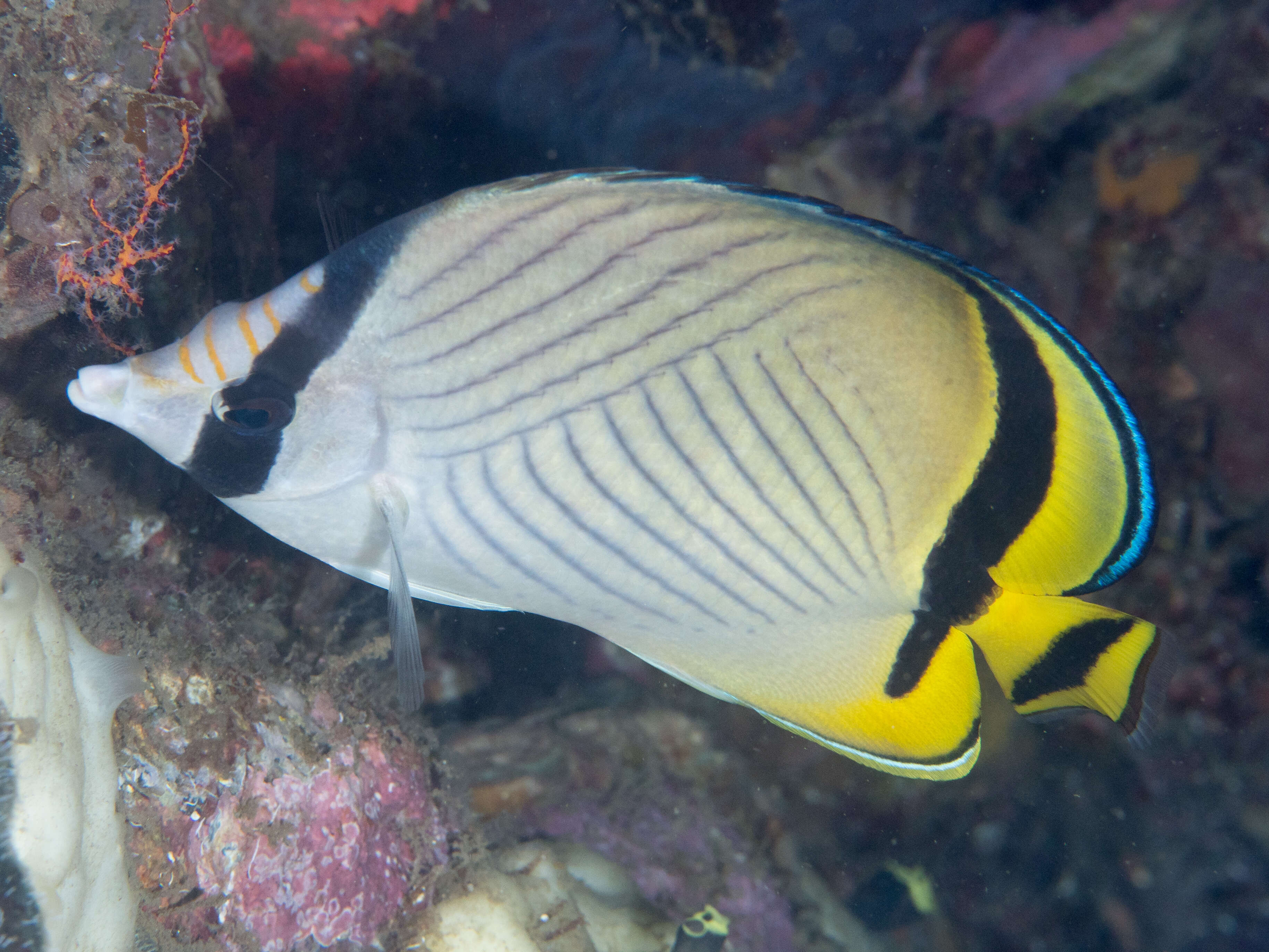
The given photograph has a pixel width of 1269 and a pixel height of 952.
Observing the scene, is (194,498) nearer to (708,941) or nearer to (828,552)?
(828,552)

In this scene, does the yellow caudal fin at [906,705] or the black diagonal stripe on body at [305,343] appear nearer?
the black diagonal stripe on body at [305,343]

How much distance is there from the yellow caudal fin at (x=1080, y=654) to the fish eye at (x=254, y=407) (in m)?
1.24

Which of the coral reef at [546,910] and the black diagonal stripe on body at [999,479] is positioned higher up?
the black diagonal stripe on body at [999,479]

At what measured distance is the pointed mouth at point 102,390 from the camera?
43.0 inches

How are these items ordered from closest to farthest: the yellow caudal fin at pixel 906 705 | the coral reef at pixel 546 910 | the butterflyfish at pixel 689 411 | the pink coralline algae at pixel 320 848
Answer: the butterflyfish at pixel 689 411 → the yellow caudal fin at pixel 906 705 → the pink coralline algae at pixel 320 848 → the coral reef at pixel 546 910

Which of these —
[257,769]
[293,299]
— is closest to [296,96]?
[293,299]

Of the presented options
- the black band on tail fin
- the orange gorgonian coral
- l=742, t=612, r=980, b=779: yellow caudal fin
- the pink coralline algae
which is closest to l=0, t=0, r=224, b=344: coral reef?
the orange gorgonian coral

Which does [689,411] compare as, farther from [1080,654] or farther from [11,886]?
[11,886]

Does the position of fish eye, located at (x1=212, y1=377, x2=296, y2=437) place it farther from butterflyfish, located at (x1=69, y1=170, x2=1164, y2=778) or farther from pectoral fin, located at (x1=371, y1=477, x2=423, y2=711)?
pectoral fin, located at (x1=371, y1=477, x2=423, y2=711)

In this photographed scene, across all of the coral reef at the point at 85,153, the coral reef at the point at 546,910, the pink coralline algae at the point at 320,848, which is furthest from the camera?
the coral reef at the point at 546,910

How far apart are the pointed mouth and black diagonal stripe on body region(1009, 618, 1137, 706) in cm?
162

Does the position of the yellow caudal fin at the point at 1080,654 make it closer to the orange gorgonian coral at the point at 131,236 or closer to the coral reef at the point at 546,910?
the coral reef at the point at 546,910

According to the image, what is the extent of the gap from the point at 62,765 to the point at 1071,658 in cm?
184

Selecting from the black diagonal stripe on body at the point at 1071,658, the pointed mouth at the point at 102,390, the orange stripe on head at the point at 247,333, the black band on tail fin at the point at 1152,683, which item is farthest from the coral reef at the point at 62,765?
the black band on tail fin at the point at 1152,683
